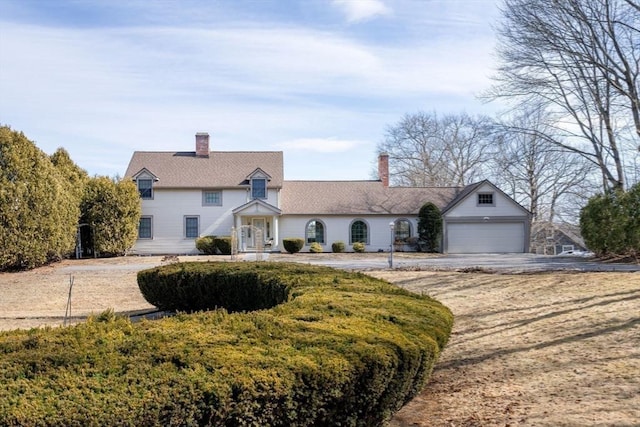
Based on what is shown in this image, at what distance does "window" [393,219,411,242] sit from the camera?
1265 inches

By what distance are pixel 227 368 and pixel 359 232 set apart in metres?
29.2

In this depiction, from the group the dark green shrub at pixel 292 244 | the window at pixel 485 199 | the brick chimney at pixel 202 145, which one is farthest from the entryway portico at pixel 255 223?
the window at pixel 485 199

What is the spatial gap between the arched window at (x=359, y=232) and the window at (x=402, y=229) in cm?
179

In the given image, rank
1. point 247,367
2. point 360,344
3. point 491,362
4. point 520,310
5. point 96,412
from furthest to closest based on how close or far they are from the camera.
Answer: point 520,310 → point 491,362 → point 360,344 → point 247,367 → point 96,412

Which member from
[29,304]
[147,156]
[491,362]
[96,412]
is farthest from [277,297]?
[147,156]

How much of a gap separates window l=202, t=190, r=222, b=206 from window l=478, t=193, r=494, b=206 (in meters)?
15.0

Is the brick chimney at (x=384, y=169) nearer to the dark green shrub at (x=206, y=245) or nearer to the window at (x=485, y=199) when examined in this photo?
the window at (x=485, y=199)

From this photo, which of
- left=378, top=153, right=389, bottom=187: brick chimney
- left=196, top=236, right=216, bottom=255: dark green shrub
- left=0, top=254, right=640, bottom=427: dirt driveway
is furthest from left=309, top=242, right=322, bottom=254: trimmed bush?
left=0, top=254, right=640, bottom=427: dirt driveway

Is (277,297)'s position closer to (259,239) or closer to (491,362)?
(491,362)

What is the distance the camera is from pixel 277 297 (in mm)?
7523

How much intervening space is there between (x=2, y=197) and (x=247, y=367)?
1927 cm

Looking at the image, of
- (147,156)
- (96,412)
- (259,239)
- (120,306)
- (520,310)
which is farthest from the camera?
(147,156)

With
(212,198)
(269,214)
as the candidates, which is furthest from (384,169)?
(212,198)

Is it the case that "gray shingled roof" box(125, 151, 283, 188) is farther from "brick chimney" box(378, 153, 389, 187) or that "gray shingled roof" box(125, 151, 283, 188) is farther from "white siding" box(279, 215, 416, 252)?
"brick chimney" box(378, 153, 389, 187)
